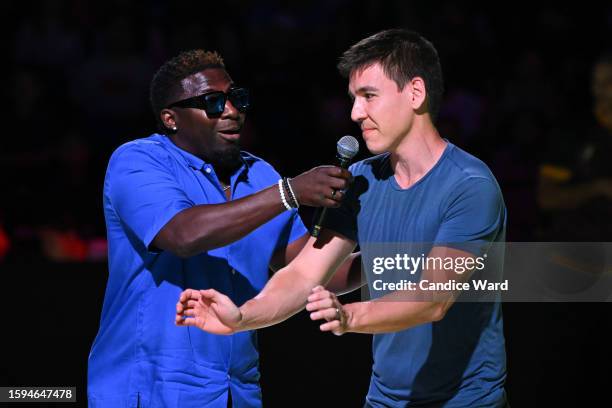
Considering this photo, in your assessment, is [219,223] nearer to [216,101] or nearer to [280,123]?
[216,101]

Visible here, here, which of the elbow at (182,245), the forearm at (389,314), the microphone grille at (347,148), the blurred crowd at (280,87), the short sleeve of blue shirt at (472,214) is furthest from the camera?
the blurred crowd at (280,87)

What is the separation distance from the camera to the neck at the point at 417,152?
341cm

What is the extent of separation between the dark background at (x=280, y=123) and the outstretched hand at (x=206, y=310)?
69.2 inches

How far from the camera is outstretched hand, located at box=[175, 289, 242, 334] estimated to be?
3066 millimetres

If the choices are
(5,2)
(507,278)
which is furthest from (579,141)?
(5,2)

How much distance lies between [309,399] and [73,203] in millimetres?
1991

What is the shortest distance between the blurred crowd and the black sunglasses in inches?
78.8

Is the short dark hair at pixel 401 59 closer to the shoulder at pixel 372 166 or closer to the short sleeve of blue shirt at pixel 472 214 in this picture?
the shoulder at pixel 372 166

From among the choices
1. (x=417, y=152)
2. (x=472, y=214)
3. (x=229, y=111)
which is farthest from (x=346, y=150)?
(x=229, y=111)

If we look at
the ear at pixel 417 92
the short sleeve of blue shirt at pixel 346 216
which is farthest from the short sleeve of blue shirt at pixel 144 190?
the ear at pixel 417 92

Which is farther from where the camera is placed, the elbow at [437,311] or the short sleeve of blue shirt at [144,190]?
the short sleeve of blue shirt at [144,190]

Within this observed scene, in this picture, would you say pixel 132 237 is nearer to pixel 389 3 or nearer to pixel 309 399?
pixel 309 399

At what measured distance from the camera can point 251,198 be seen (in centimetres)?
353

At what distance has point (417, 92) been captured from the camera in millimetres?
3416
